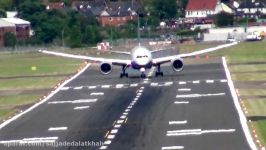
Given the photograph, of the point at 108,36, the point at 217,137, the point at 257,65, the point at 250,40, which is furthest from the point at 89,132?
the point at 108,36

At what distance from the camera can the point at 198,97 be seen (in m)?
67.4

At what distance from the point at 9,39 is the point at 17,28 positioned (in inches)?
409

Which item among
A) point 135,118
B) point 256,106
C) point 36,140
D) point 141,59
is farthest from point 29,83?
point 36,140

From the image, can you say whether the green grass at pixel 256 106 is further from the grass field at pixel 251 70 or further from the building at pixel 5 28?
the building at pixel 5 28

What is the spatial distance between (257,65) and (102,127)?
47.1 m

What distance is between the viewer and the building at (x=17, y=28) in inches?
7534

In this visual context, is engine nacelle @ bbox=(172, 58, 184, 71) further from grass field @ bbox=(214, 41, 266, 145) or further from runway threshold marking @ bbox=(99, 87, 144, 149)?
runway threshold marking @ bbox=(99, 87, 144, 149)

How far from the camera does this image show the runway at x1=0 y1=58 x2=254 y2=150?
46.9 meters

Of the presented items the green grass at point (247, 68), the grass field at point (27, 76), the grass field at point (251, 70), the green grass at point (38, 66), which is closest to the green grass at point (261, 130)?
the grass field at point (251, 70)

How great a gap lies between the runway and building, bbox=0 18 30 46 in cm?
10829

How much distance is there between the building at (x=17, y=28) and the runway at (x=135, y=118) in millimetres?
108286

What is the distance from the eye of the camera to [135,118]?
56469 millimetres

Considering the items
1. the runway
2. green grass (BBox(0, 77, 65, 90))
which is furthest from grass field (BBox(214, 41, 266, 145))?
green grass (BBox(0, 77, 65, 90))

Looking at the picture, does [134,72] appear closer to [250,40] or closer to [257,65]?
[257,65]
